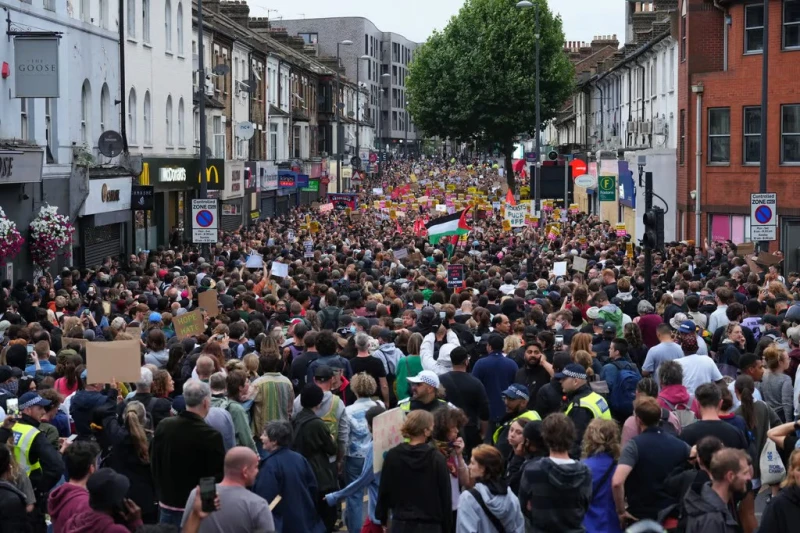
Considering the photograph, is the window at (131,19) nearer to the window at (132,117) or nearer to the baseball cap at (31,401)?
the window at (132,117)

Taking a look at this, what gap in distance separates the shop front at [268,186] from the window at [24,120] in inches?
1213

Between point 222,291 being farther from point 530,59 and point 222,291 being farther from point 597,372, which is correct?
point 530,59

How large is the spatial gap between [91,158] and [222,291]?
1210 centimetres

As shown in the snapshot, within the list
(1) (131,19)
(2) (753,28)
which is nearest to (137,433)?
(1) (131,19)

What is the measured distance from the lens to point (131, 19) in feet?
119

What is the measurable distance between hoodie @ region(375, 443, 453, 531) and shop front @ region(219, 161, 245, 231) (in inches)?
1477

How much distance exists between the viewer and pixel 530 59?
245 ft

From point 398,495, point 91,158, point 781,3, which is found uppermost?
point 781,3

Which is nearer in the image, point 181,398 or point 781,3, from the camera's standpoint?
point 181,398

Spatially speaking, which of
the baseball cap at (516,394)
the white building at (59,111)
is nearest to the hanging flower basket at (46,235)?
the white building at (59,111)

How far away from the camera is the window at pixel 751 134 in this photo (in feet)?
114

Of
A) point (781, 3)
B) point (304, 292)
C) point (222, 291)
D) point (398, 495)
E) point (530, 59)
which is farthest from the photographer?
point (530, 59)

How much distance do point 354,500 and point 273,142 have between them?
182 feet

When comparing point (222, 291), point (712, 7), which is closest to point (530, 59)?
point (712, 7)
